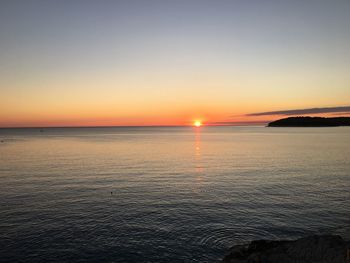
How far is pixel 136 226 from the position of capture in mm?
23531

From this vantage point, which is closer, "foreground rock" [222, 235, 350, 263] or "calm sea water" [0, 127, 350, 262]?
"foreground rock" [222, 235, 350, 263]

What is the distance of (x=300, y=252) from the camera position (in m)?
14.9

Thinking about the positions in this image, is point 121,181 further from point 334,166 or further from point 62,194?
point 334,166

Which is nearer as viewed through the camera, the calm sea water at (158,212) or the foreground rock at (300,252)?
the foreground rock at (300,252)

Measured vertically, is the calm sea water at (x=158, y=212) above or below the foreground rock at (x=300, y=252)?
below

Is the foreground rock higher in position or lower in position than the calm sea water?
higher

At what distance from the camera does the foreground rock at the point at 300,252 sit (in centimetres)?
1400

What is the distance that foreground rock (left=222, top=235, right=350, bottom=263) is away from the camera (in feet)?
45.9

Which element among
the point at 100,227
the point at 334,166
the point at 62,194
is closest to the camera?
the point at 100,227

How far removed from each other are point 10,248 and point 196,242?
12.2 metres

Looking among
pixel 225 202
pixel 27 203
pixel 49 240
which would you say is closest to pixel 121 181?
pixel 27 203

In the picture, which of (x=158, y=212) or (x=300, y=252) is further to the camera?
(x=158, y=212)

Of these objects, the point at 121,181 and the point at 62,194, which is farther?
the point at 121,181

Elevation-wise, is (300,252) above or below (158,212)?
above
